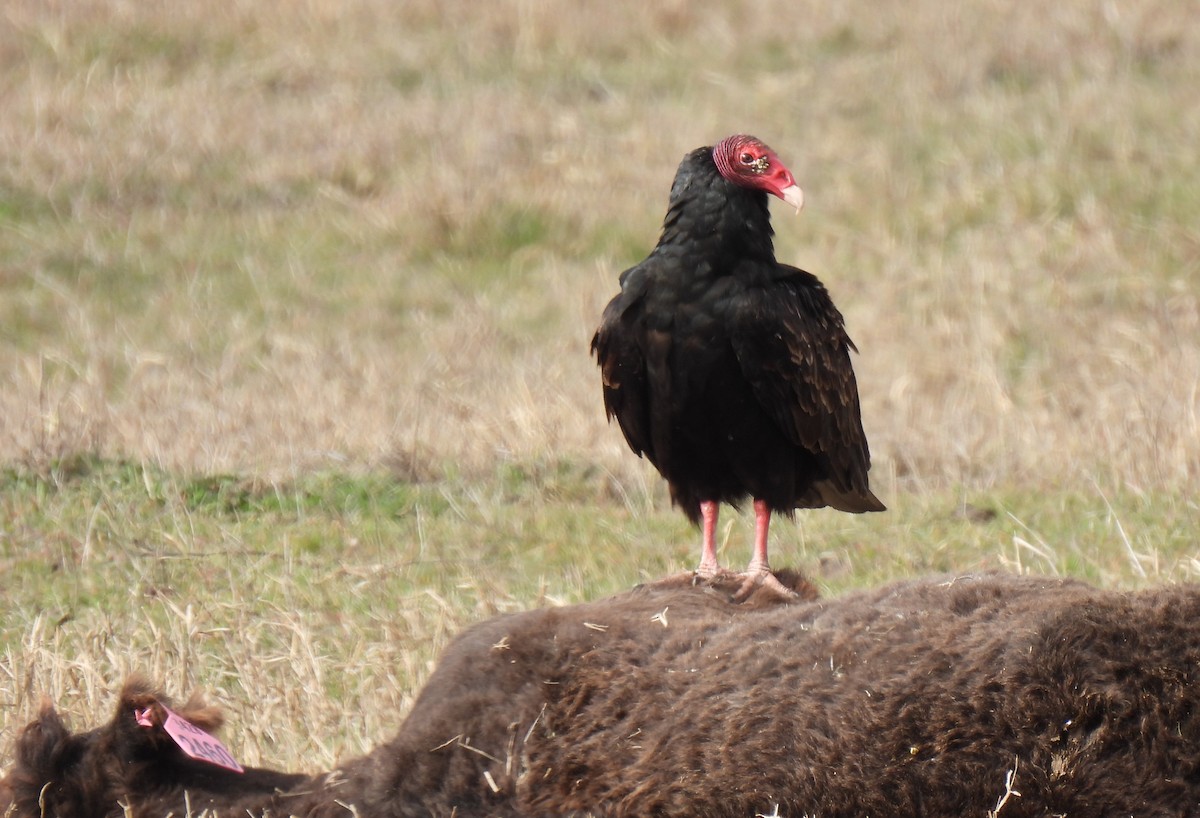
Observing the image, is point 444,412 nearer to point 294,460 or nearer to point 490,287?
point 294,460

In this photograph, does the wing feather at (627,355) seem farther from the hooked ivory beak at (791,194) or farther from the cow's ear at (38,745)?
the cow's ear at (38,745)

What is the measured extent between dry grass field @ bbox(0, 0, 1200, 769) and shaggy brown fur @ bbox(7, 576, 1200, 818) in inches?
51.7

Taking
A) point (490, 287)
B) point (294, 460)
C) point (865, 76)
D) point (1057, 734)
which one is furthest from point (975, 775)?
point (865, 76)

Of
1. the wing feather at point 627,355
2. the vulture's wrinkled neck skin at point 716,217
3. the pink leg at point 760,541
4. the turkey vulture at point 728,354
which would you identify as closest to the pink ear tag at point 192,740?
the pink leg at point 760,541

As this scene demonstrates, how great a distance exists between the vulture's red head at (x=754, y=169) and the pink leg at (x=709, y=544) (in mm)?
951

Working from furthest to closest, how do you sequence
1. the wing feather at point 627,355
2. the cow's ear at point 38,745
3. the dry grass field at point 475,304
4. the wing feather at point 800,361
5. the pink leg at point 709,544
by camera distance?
the dry grass field at point 475,304, the wing feather at point 627,355, the wing feather at point 800,361, the pink leg at point 709,544, the cow's ear at point 38,745

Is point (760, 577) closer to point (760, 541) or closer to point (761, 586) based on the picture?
point (761, 586)

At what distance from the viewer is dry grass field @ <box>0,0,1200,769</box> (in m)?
5.90

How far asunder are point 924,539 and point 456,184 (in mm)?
6773

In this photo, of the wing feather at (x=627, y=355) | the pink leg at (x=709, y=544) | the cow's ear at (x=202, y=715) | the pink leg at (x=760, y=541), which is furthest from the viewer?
the wing feather at (x=627, y=355)

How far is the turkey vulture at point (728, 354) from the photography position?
459 centimetres

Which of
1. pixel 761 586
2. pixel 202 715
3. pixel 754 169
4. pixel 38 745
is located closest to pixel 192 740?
pixel 202 715

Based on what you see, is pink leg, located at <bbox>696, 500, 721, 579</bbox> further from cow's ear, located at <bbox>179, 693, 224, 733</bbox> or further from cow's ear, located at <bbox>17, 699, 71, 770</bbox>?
cow's ear, located at <bbox>17, 699, 71, 770</bbox>

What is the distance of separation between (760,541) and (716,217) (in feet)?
3.16
